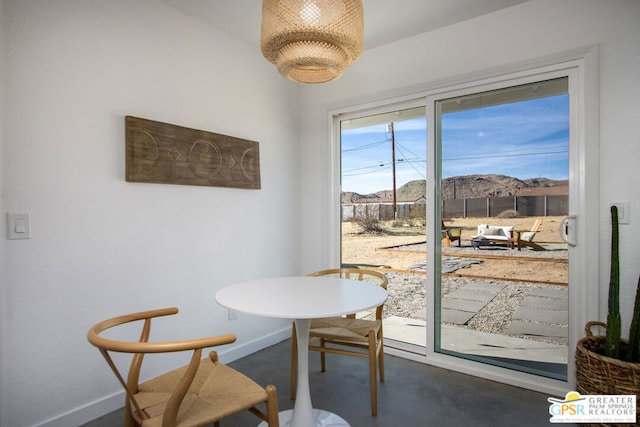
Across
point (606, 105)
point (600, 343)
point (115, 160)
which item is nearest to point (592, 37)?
point (606, 105)

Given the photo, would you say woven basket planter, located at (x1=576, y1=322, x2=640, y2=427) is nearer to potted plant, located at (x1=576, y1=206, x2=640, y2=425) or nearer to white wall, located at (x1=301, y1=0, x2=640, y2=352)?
potted plant, located at (x1=576, y1=206, x2=640, y2=425)

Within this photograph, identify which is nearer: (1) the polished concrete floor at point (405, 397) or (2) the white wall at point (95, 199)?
(2) the white wall at point (95, 199)

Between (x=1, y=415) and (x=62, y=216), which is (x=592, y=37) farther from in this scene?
(x=1, y=415)

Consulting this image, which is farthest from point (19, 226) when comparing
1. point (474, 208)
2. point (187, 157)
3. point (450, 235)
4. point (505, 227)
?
point (505, 227)

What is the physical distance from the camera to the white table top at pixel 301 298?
1483 mm

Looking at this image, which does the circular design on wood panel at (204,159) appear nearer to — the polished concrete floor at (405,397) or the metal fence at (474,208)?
the metal fence at (474,208)

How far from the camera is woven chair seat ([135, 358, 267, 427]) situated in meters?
1.24

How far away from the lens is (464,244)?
8.70 ft

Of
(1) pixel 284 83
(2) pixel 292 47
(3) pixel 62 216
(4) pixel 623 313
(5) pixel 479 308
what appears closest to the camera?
(2) pixel 292 47

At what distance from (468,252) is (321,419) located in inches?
61.3

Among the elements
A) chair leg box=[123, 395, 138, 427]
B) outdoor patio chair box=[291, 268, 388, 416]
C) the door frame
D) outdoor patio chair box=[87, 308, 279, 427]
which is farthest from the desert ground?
chair leg box=[123, 395, 138, 427]

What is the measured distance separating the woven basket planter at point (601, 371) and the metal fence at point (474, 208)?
74cm

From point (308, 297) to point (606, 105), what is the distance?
2054 mm

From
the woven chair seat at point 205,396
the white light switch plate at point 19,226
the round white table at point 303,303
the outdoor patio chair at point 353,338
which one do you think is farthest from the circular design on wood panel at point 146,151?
the outdoor patio chair at point 353,338
